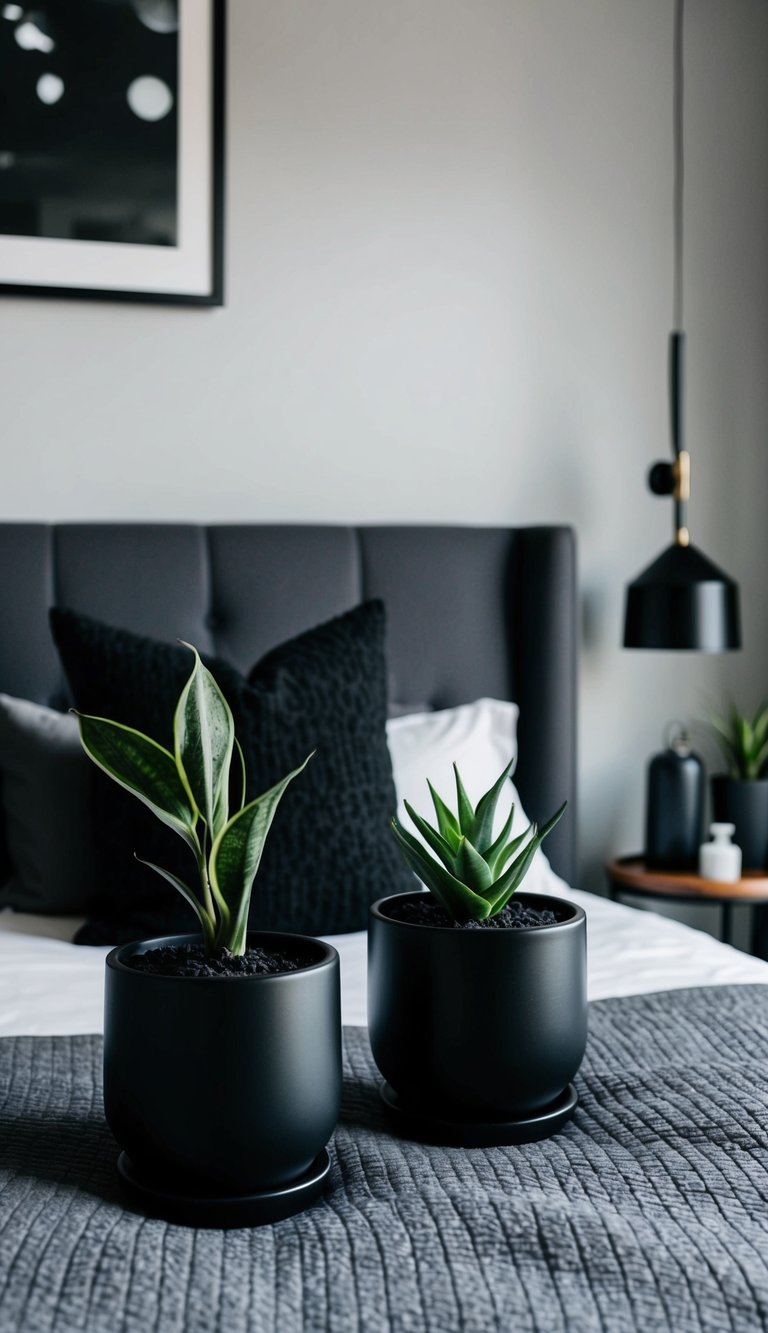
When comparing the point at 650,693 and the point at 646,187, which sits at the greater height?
the point at 646,187

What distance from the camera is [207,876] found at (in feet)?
2.70

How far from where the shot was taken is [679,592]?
2.36 m

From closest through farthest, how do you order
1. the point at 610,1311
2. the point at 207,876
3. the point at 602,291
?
1. the point at 610,1311
2. the point at 207,876
3. the point at 602,291

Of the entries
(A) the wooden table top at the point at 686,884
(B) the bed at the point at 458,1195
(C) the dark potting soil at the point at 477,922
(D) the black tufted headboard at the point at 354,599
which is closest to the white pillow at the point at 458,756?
(B) the bed at the point at 458,1195

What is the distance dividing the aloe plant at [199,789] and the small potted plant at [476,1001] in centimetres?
14

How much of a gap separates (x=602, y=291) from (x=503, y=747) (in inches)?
42.5

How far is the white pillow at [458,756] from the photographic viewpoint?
190 cm

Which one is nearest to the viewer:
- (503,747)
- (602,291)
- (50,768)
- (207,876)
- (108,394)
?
(207,876)

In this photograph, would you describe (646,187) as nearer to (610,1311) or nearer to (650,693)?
(650,693)

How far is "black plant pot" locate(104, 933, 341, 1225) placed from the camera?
0.78m

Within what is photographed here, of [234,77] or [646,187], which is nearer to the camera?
[234,77]

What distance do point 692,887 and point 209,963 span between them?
1642 mm

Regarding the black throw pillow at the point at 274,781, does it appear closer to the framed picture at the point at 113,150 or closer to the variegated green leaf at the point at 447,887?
the variegated green leaf at the point at 447,887

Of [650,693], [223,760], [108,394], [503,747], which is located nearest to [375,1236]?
[223,760]
